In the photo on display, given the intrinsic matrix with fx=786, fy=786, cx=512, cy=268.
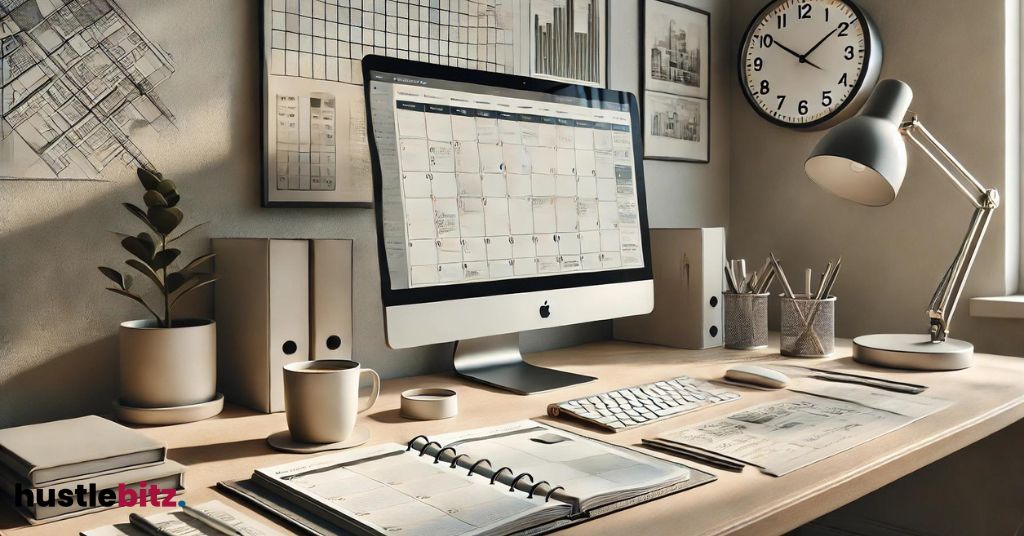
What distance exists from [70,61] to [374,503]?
0.82m

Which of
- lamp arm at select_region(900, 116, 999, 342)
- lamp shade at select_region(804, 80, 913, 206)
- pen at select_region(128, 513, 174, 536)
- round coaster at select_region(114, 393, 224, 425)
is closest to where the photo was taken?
pen at select_region(128, 513, 174, 536)

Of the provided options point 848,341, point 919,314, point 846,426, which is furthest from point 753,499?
point 919,314

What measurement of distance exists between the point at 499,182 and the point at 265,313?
431 millimetres

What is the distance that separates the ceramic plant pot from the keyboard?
0.51 m

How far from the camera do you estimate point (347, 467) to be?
86 centimetres

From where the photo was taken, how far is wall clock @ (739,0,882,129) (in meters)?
1.92

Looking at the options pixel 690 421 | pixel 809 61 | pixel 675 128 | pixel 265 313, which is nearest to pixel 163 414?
pixel 265 313

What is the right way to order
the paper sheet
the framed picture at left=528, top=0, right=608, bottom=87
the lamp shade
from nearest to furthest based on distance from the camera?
1. the paper sheet
2. the lamp shade
3. the framed picture at left=528, top=0, right=608, bottom=87

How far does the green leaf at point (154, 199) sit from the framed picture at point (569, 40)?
2.85 ft

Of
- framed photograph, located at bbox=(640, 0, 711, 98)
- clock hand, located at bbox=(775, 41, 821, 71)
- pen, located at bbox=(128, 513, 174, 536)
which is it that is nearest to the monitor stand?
pen, located at bbox=(128, 513, 174, 536)

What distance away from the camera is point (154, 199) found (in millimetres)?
1090

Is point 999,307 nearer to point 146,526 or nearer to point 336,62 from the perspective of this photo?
point 336,62

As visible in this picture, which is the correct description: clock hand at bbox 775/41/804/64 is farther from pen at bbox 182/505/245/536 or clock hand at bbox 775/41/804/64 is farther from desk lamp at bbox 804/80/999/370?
pen at bbox 182/505/245/536

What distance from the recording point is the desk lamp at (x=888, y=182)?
1426 mm
